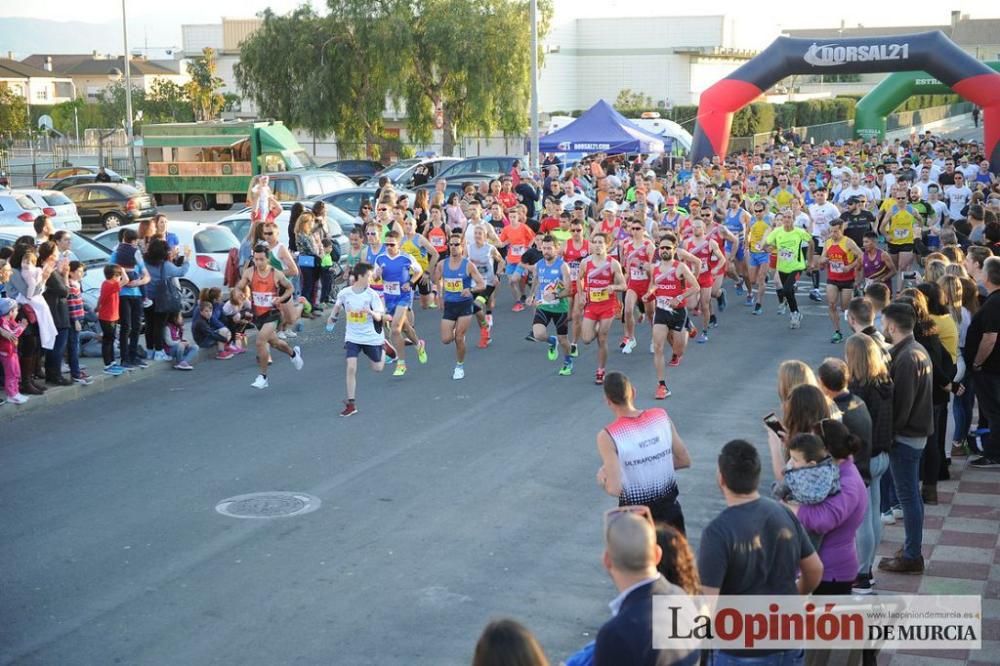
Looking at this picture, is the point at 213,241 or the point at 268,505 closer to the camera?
the point at 268,505

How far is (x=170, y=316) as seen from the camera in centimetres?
1609

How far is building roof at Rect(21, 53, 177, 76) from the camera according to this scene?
403ft

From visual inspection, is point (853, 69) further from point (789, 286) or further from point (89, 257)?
point (89, 257)

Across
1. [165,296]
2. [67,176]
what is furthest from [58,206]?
[165,296]

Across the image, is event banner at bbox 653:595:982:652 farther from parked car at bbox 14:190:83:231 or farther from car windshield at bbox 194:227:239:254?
parked car at bbox 14:190:83:231

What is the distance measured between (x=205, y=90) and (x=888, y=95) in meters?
37.9

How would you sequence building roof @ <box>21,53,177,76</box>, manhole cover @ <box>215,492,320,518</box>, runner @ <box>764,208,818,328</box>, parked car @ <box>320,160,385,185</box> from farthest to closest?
building roof @ <box>21,53,177,76</box>, parked car @ <box>320,160,385,185</box>, runner @ <box>764,208,818,328</box>, manhole cover @ <box>215,492,320,518</box>

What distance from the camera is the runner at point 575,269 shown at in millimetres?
15398

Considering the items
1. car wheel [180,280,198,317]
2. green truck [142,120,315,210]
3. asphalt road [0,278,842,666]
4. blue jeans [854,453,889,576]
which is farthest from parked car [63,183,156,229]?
blue jeans [854,453,889,576]

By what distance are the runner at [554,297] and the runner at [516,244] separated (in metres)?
4.22

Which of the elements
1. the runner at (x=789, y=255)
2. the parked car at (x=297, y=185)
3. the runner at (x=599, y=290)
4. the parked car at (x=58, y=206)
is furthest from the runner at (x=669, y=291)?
the parked car at (x=58, y=206)

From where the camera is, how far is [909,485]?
8125 millimetres

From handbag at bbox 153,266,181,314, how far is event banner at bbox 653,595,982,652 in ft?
35.1

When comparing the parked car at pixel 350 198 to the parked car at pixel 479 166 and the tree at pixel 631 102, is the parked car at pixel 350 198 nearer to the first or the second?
the parked car at pixel 479 166
